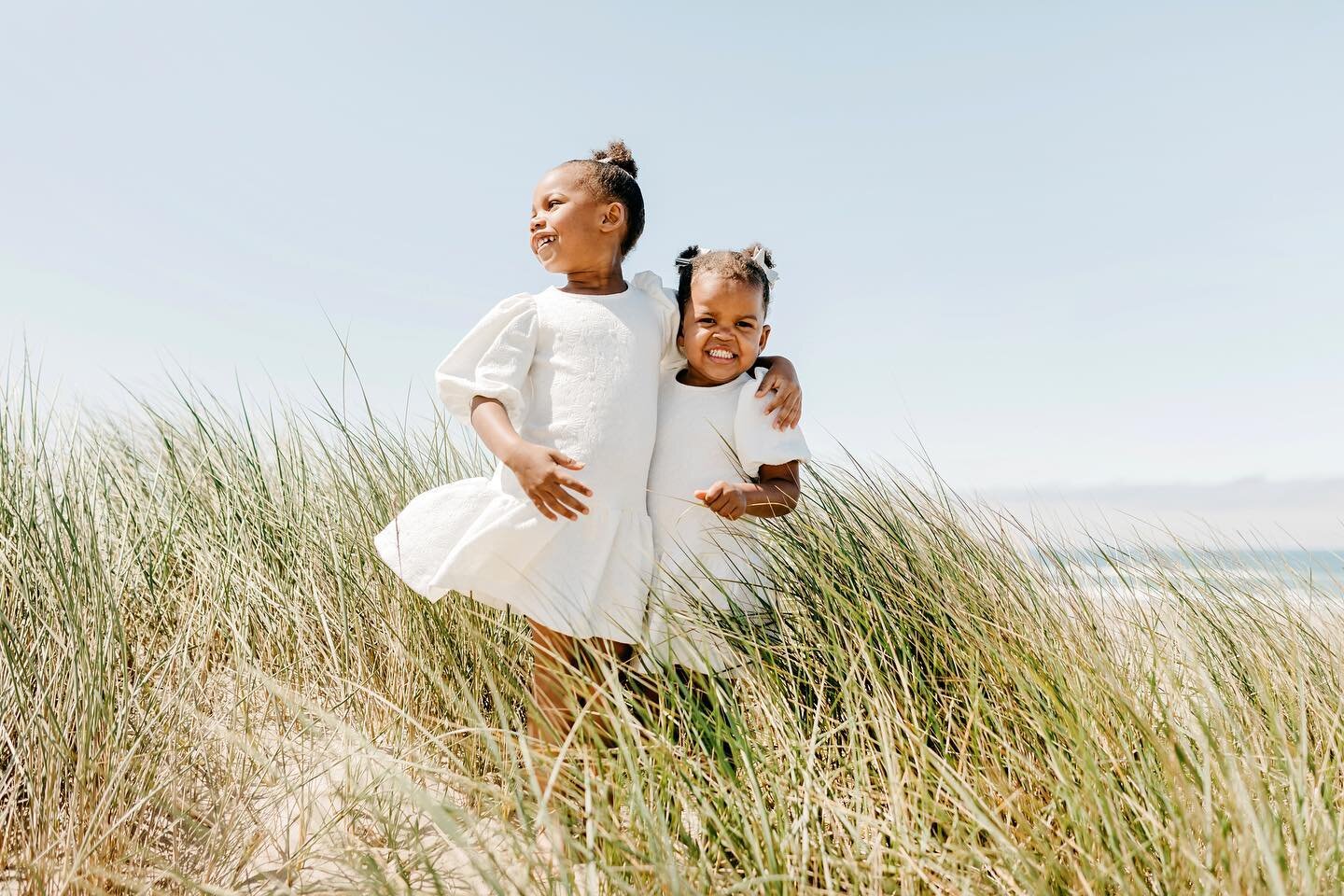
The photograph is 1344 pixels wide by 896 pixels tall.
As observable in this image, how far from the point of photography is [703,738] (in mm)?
2082

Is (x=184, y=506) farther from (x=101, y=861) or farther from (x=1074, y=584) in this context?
(x=1074, y=584)

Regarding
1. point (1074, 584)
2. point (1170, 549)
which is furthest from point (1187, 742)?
point (1170, 549)

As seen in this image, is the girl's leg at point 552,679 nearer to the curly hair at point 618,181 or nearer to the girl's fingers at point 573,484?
the girl's fingers at point 573,484

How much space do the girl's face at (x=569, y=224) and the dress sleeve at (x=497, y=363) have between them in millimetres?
138

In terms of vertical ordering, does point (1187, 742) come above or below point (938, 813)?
above

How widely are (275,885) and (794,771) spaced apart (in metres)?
1.08

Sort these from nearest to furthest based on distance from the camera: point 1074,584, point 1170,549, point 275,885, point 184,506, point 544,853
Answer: point 275,885, point 544,853, point 1074,584, point 1170,549, point 184,506

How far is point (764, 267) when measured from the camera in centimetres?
241

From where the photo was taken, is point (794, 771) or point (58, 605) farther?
point (58, 605)

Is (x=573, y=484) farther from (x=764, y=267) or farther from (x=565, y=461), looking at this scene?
(x=764, y=267)

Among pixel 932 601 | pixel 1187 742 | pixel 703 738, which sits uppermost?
pixel 932 601

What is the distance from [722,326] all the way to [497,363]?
0.57 meters

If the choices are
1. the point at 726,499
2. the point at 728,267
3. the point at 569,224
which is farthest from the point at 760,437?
the point at 569,224

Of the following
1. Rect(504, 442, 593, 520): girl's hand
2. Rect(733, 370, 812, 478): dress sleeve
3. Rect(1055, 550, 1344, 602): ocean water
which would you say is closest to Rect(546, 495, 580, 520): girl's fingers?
Rect(504, 442, 593, 520): girl's hand
